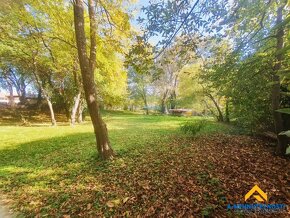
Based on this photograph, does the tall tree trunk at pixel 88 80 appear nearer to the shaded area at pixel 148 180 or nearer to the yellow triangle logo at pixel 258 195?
the shaded area at pixel 148 180

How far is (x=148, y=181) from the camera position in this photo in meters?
3.90

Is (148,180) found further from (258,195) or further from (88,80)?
(88,80)

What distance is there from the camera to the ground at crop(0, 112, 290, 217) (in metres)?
3.03

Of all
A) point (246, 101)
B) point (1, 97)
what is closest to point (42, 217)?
point (246, 101)

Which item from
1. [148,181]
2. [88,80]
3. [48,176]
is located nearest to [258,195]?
[148,181]

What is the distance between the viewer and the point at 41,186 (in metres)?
4.29

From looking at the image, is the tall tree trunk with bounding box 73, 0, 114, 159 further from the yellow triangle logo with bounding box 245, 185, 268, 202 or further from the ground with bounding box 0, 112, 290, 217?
the yellow triangle logo with bounding box 245, 185, 268, 202

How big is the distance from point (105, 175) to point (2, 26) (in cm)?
1175

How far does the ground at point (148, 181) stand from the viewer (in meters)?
3.03

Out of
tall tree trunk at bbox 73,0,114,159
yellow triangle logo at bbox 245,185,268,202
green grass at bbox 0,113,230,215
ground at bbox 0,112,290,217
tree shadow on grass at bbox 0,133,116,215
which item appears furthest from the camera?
tall tree trunk at bbox 73,0,114,159

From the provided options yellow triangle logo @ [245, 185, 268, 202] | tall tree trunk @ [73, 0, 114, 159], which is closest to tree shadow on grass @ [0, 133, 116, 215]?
tall tree trunk @ [73, 0, 114, 159]

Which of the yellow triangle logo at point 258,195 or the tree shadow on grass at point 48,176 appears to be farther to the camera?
the tree shadow on grass at point 48,176

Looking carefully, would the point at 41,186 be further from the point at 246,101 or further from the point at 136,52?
the point at 246,101

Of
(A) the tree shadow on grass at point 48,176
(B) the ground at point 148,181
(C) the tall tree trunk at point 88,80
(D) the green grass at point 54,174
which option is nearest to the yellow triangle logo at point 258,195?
(B) the ground at point 148,181
